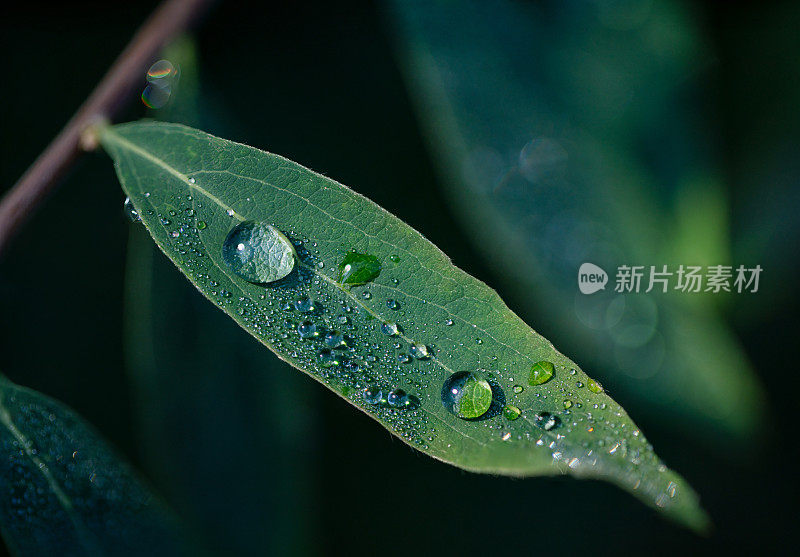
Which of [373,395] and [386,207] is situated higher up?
[386,207]

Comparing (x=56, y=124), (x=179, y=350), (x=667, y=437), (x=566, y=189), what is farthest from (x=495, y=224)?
(x=56, y=124)

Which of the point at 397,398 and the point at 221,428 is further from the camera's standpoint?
the point at 221,428

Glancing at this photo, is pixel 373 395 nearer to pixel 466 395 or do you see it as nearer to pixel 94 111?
pixel 466 395

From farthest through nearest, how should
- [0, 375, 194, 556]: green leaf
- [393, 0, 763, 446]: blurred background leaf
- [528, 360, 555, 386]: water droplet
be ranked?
[393, 0, 763, 446]: blurred background leaf, [0, 375, 194, 556]: green leaf, [528, 360, 555, 386]: water droplet

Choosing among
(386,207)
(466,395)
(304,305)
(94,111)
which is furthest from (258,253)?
(386,207)

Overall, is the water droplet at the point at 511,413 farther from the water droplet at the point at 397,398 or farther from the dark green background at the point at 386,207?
the dark green background at the point at 386,207

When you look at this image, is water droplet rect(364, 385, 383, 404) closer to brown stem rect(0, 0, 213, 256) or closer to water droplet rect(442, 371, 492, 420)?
water droplet rect(442, 371, 492, 420)

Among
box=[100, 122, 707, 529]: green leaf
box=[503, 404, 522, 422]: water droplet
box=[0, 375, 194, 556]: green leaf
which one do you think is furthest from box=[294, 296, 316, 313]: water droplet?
box=[0, 375, 194, 556]: green leaf
